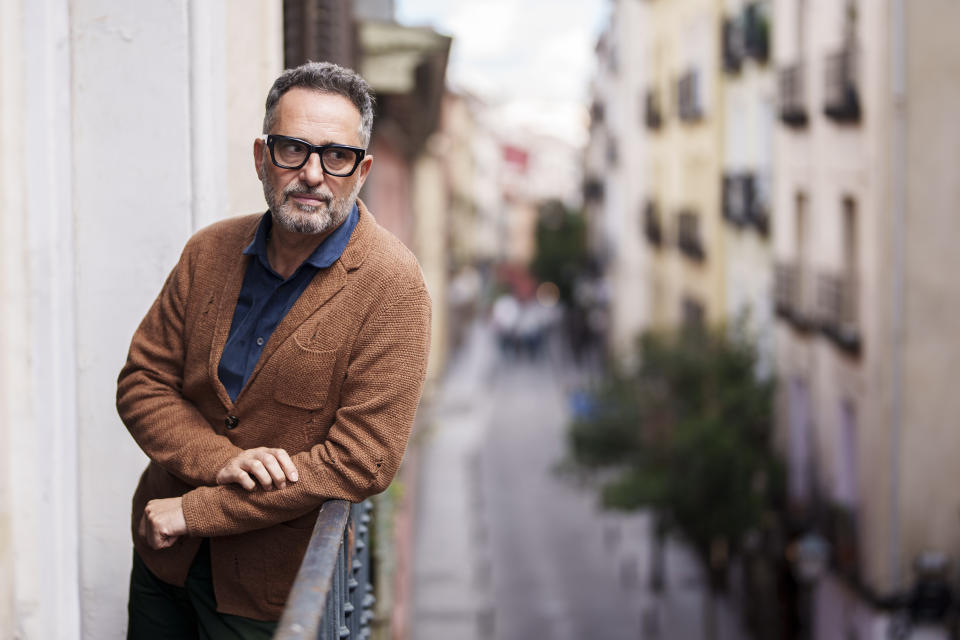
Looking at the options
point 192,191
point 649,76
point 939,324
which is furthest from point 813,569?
point 649,76

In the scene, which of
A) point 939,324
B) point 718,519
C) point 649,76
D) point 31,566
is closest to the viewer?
point 31,566

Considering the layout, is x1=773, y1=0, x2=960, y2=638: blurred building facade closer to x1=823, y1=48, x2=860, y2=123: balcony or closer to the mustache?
x1=823, y1=48, x2=860, y2=123: balcony

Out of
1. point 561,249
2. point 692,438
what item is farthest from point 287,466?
point 561,249

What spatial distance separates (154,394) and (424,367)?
25.9 inches

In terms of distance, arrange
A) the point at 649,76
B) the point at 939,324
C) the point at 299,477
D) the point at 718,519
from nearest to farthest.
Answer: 1. the point at 299,477
2. the point at 939,324
3. the point at 718,519
4. the point at 649,76

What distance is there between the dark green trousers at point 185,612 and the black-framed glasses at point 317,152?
0.92 meters

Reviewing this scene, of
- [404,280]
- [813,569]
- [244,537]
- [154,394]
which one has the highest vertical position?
[404,280]

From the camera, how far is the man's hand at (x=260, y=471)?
9.93 feet

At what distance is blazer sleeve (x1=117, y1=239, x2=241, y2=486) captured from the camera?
3139 mm

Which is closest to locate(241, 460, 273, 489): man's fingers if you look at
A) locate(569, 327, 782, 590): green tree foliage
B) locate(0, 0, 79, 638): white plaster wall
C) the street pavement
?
locate(0, 0, 79, 638): white plaster wall

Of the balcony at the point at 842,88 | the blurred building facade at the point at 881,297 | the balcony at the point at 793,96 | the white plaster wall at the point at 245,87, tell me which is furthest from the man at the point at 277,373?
the balcony at the point at 793,96

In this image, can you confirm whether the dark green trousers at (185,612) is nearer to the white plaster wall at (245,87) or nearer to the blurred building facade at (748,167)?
the white plaster wall at (245,87)

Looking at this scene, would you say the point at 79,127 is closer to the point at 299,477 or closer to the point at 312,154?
the point at 312,154

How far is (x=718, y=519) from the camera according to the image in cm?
1728
